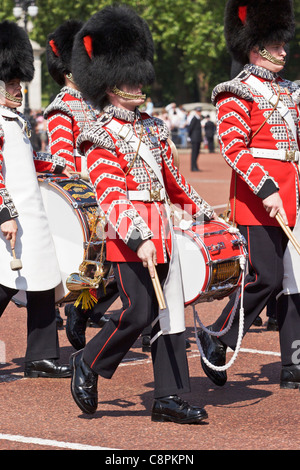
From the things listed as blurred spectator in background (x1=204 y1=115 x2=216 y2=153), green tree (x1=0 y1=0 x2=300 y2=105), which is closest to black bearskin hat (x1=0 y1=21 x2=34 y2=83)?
blurred spectator in background (x1=204 y1=115 x2=216 y2=153)

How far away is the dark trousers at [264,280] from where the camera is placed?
5715 millimetres

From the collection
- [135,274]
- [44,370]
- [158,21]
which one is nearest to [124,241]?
[135,274]

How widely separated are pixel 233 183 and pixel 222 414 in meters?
1.33

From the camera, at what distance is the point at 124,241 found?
4965 millimetres

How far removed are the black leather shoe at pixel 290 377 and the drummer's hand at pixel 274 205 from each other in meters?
0.85

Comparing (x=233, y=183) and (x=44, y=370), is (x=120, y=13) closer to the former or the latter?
(x=233, y=183)

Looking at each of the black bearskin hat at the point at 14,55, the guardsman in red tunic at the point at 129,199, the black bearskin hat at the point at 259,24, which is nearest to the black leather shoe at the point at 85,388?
the guardsman in red tunic at the point at 129,199

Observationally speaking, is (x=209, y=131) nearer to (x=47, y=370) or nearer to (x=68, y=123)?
(x=68, y=123)

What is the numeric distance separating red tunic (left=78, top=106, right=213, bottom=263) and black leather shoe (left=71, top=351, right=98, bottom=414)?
0.57m

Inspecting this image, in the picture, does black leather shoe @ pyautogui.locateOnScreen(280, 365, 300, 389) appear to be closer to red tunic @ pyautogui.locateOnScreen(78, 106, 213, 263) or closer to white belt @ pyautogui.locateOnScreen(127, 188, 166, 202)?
red tunic @ pyautogui.locateOnScreen(78, 106, 213, 263)

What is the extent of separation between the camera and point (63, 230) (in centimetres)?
618

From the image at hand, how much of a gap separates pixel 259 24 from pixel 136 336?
1892 millimetres

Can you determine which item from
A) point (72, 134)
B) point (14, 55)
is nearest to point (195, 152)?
point (72, 134)
